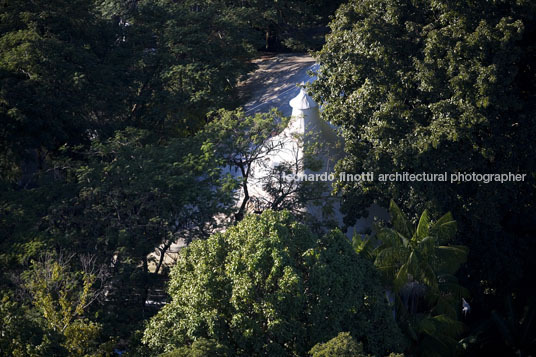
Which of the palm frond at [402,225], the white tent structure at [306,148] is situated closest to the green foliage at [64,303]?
the white tent structure at [306,148]

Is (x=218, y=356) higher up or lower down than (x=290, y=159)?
lower down

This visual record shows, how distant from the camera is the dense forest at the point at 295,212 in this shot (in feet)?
37.9

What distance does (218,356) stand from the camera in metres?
10.5

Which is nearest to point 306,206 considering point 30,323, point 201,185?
point 201,185

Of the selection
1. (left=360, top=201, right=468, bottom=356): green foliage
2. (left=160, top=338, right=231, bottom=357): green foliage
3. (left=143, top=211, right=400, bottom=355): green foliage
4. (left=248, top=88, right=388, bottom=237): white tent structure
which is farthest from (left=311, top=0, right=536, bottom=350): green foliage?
(left=160, top=338, right=231, bottom=357): green foliage

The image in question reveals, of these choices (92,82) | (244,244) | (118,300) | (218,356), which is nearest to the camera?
(218,356)

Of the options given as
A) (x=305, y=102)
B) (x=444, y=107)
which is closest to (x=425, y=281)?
(x=444, y=107)

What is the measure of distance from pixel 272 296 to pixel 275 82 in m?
19.3

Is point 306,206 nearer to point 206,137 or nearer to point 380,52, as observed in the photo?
point 206,137

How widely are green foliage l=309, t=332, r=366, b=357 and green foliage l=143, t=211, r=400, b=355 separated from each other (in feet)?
3.64

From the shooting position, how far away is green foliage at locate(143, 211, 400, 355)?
11164 millimetres

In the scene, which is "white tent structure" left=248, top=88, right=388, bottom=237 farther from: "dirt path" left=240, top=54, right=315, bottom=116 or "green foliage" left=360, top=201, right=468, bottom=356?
"dirt path" left=240, top=54, right=315, bottom=116

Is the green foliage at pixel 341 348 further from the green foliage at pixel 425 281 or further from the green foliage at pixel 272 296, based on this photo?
the green foliage at pixel 425 281

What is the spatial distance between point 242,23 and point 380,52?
11.6 m
